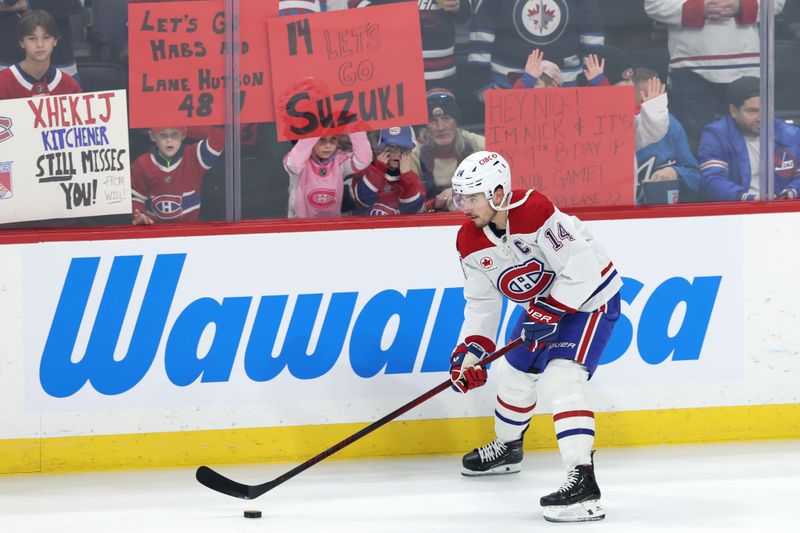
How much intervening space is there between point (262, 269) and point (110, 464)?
0.90 m

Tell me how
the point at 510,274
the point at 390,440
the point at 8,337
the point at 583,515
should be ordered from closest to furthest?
1. the point at 583,515
2. the point at 510,274
3. the point at 8,337
4. the point at 390,440

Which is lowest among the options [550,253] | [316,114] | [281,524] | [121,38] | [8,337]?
[281,524]

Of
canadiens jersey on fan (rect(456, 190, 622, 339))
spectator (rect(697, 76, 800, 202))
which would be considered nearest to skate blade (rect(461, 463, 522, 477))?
canadiens jersey on fan (rect(456, 190, 622, 339))

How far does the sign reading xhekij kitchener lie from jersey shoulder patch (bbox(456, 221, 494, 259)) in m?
1.34

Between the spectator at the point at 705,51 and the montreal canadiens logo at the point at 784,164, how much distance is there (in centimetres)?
30

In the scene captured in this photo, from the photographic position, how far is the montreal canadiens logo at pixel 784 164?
4871 mm

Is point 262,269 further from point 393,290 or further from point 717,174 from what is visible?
point 717,174

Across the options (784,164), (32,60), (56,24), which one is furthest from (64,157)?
(784,164)

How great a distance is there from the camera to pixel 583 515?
12.2ft

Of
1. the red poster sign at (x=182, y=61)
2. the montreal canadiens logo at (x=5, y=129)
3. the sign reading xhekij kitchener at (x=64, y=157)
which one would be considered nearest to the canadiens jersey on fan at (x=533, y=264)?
the red poster sign at (x=182, y=61)

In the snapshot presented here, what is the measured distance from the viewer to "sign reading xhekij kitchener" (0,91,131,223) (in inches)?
175

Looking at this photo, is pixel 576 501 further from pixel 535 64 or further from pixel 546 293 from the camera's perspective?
pixel 535 64

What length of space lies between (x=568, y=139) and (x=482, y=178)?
3.74 feet

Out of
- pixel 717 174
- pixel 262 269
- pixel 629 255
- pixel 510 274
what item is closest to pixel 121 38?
pixel 262 269
